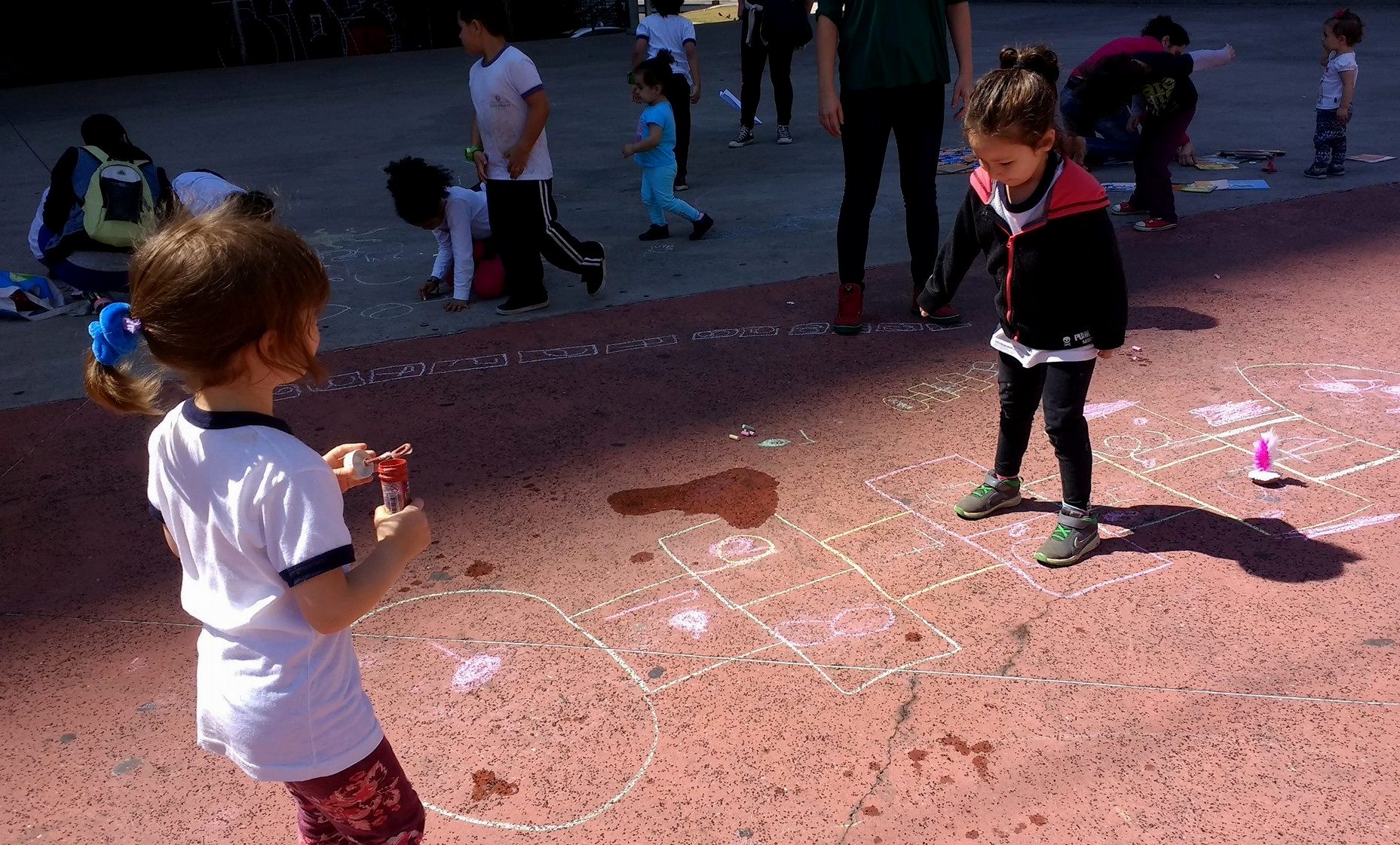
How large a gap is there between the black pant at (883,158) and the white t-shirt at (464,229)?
73.3 inches

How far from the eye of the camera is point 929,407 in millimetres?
4285

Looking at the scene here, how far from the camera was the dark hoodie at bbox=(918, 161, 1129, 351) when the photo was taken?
303 cm

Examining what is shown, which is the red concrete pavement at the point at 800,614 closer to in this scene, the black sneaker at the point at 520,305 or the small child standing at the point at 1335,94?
the black sneaker at the point at 520,305

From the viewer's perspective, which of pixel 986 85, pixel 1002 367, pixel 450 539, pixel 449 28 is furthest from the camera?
pixel 449 28

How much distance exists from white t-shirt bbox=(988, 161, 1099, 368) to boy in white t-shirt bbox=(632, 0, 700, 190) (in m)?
4.85

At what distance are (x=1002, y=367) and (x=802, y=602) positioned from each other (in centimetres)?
93

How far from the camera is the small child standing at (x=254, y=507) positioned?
1.54m

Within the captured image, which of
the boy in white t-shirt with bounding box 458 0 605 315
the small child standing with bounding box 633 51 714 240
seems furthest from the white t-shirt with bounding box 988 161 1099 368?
the small child standing with bounding box 633 51 714 240

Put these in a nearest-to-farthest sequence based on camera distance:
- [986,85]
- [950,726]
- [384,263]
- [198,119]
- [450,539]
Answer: [950,726] < [986,85] < [450,539] < [384,263] < [198,119]

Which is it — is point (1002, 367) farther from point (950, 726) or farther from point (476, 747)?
point (476, 747)

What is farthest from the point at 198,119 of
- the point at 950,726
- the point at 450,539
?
the point at 950,726

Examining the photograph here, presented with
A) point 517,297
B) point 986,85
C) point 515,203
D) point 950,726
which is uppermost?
point 986,85

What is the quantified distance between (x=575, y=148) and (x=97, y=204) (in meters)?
4.64

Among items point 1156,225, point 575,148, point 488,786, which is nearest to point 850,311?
point 1156,225
